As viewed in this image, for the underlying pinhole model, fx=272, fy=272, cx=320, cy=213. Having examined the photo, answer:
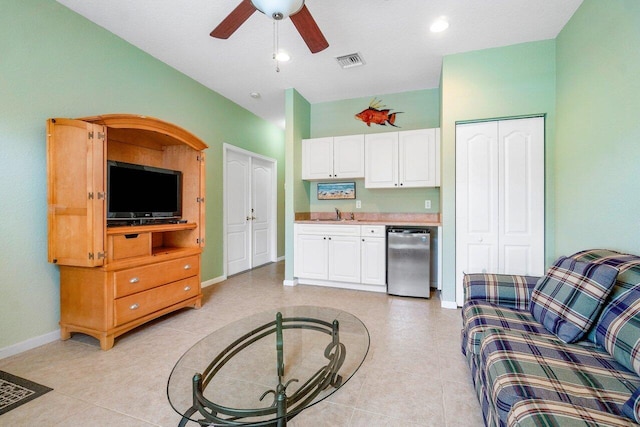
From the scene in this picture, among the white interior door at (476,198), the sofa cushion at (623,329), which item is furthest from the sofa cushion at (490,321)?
the white interior door at (476,198)

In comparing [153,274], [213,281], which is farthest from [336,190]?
[153,274]

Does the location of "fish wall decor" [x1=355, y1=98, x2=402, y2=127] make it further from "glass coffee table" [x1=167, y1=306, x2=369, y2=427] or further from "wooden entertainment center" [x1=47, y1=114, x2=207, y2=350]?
"glass coffee table" [x1=167, y1=306, x2=369, y2=427]

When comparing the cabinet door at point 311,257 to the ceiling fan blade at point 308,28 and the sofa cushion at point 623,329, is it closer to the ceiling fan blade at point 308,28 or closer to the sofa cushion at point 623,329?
the ceiling fan blade at point 308,28

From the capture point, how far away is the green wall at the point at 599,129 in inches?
67.4

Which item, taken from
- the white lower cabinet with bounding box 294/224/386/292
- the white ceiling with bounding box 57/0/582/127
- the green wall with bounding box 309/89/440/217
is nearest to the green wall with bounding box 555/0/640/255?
the white ceiling with bounding box 57/0/582/127

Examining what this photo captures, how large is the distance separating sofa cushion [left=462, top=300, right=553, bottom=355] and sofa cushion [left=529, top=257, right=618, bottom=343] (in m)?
0.07

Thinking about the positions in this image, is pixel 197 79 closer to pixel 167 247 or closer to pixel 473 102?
pixel 167 247

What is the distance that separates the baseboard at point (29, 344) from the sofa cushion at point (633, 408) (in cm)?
349

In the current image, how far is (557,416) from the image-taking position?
0.87 metres

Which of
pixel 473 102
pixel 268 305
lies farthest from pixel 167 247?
pixel 473 102

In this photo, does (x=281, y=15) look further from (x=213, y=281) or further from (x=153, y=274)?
(x=213, y=281)

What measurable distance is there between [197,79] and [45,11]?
155 cm

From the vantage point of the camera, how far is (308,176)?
419 centimetres

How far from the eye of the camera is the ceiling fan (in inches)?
66.7
